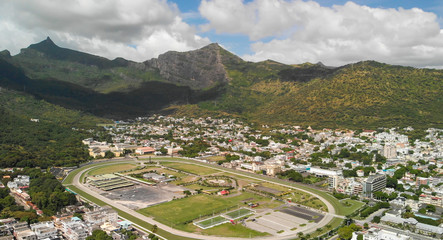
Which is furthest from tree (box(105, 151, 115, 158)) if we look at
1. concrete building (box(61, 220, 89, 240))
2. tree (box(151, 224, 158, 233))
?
tree (box(151, 224, 158, 233))

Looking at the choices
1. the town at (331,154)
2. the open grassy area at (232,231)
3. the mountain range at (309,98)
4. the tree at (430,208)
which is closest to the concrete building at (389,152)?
the town at (331,154)

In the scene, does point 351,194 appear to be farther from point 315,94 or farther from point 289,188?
point 315,94

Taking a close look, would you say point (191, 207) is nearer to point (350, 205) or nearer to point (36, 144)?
point (350, 205)

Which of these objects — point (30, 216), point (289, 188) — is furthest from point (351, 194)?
point (30, 216)

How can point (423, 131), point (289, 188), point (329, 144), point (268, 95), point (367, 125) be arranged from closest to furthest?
point (289, 188) < point (329, 144) < point (423, 131) < point (367, 125) < point (268, 95)

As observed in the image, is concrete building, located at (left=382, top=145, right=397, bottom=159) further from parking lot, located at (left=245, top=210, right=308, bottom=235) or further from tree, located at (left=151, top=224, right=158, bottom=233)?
tree, located at (left=151, top=224, right=158, bottom=233)

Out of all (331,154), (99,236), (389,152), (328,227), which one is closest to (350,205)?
(328,227)
